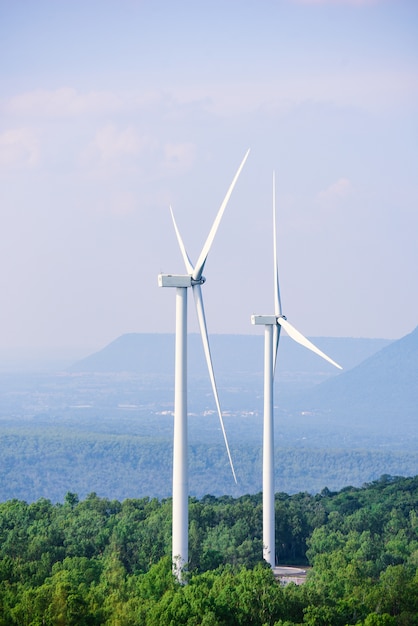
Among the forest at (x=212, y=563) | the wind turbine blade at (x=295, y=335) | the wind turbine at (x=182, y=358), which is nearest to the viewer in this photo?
the forest at (x=212, y=563)

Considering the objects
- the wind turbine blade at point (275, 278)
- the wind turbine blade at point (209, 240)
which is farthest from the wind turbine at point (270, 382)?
the wind turbine blade at point (209, 240)

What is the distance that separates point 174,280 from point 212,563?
1769 cm

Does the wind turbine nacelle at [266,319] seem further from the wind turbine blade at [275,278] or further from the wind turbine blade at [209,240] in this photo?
the wind turbine blade at [209,240]

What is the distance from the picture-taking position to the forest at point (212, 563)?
42.4m

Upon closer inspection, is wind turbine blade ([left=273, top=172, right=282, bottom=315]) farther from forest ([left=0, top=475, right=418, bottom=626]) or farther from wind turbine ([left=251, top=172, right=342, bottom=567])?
forest ([left=0, top=475, right=418, bottom=626])

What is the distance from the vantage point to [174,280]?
45.5m

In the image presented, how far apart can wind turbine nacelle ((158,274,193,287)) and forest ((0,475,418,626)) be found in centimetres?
1055

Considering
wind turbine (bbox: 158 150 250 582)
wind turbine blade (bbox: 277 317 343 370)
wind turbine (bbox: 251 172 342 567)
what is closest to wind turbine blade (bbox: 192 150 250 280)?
wind turbine (bbox: 158 150 250 582)

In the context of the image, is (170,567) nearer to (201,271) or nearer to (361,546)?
(201,271)

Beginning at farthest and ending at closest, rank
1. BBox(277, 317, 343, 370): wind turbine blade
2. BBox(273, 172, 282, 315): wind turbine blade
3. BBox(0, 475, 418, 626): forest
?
BBox(273, 172, 282, 315): wind turbine blade < BBox(277, 317, 343, 370): wind turbine blade < BBox(0, 475, 418, 626): forest

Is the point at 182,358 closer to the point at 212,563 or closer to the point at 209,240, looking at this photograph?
the point at 209,240

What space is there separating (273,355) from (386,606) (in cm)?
1422

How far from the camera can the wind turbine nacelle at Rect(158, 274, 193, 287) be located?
4541cm

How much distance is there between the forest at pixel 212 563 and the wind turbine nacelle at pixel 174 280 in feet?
34.6
